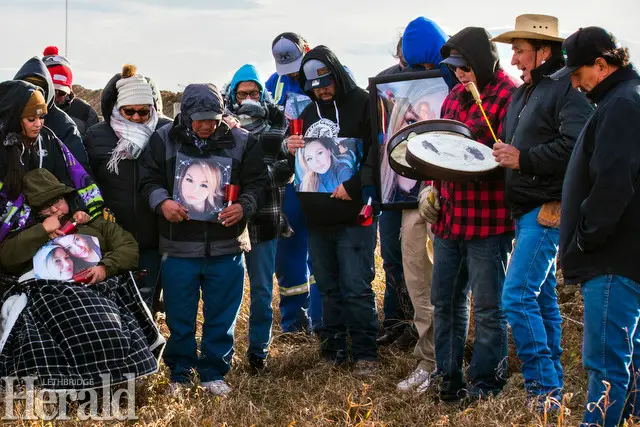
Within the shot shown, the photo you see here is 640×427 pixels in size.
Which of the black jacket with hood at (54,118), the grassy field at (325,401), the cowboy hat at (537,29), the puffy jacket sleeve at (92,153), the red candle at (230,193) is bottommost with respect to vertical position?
the grassy field at (325,401)

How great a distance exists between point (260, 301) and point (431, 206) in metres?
1.59

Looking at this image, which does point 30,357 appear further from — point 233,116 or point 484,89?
point 484,89

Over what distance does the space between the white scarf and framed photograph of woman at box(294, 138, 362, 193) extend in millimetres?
1065

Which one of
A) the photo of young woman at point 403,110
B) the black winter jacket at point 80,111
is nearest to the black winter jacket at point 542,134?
the photo of young woman at point 403,110

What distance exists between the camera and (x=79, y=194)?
5.44 m

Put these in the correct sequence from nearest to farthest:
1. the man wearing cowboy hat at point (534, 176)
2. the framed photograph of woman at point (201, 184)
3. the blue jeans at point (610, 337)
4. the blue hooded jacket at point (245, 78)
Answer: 1. the blue jeans at point (610, 337)
2. the man wearing cowboy hat at point (534, 176)
3. the framed photograph of woman at point (201, 184)
4. the blue hooded jacket at point (245, 78)

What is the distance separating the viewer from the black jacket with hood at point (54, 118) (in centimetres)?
571

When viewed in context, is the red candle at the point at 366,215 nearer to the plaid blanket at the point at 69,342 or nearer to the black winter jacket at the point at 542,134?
the black winter jacket at the point at 542,134

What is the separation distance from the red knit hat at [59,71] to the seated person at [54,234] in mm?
2213

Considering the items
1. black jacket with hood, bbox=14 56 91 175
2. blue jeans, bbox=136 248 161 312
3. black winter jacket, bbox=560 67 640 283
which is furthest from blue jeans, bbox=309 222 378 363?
black winter jacket, bbox=560 67 640 283

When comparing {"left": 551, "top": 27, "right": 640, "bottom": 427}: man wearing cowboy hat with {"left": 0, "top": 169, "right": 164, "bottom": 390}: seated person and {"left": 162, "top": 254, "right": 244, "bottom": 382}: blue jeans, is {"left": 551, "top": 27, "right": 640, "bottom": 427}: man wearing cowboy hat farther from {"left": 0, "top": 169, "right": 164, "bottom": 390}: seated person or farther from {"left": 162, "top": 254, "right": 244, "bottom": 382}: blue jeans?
{"left": 0, "top": 169, "right": 164, "bottom": 390}: seated person

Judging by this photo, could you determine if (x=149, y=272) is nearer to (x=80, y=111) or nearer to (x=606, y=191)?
(x=80, y=111)

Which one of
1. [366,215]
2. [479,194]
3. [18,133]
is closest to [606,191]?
[479,194]

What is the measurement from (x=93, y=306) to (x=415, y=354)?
2178 mm
